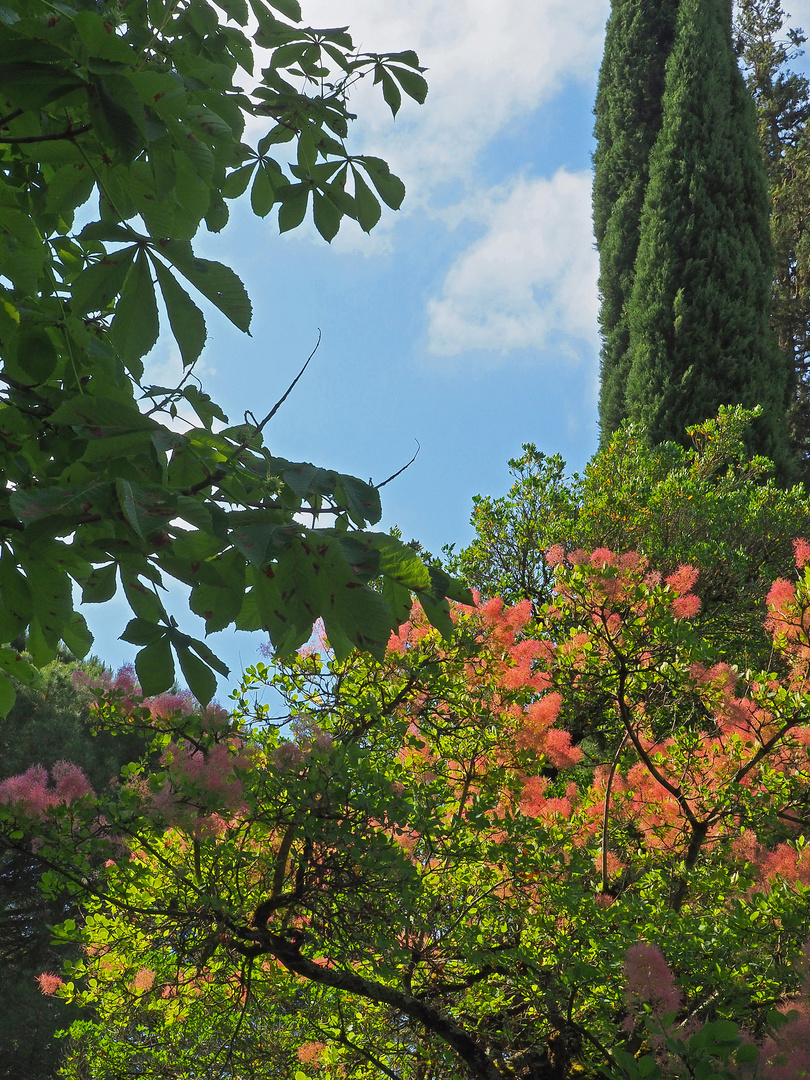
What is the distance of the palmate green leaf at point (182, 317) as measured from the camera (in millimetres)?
1438

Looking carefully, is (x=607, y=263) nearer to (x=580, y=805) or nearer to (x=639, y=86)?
(x=639, y=86)

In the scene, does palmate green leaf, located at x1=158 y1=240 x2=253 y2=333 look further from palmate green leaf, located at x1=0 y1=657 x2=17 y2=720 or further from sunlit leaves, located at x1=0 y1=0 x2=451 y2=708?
palmate green leaf, located at x1=0 y1=657 x2=17 y2=720

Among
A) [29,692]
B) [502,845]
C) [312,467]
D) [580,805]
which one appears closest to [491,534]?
[580,805]

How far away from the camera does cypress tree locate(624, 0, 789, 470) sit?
39.5 ft

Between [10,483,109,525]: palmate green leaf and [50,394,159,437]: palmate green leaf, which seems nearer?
[10,483,109,525]: palmate green leaf

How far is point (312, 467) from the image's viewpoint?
4.85 ft

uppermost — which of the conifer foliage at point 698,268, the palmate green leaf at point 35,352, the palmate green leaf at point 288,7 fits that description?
the conifer foliage at point 698,268

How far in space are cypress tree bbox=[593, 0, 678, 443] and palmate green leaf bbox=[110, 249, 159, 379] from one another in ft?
40.9

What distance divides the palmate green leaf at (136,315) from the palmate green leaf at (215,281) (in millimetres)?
80

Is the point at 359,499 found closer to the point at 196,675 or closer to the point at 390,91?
the point at 196,675

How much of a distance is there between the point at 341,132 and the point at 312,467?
60.5 inches

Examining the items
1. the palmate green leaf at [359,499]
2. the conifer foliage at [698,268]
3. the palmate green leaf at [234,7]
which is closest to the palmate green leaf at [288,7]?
the palmate green leaf at [234,7]

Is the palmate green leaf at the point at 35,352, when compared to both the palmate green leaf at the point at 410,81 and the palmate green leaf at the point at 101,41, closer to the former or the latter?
the palmate green leaf at the point at 101,41

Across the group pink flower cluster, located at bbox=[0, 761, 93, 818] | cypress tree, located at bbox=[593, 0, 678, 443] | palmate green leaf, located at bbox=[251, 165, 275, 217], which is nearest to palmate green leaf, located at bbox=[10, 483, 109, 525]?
palmate green leaf, located at bbox=[251, 165, 275, 217]
